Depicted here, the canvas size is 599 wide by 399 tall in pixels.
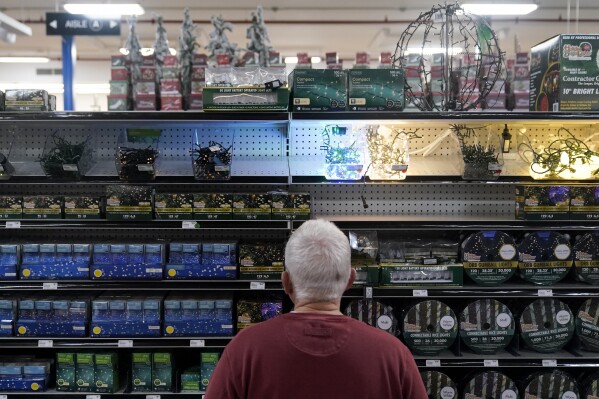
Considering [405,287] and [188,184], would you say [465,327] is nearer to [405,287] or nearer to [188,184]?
[405,287]

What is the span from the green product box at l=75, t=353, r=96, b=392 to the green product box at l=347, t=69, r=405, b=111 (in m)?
2.27

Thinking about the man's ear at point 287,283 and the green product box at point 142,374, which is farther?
the green product box at point 142,374

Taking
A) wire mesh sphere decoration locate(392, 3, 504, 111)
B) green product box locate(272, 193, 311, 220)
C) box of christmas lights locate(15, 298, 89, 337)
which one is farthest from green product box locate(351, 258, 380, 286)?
box of christmas lights locate(15, 298, 89, 337)

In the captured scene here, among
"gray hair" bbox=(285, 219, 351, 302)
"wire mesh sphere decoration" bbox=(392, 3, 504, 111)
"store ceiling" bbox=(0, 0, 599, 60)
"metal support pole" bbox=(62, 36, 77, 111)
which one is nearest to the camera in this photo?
"gray hair" bbox=(285, 219, 351, 302)

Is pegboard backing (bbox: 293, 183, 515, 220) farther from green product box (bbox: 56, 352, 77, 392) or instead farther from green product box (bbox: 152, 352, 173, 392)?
green product box (bbox: 56, 352, 77, 392)

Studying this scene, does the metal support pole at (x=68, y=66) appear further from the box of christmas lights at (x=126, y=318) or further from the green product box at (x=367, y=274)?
the green product box at (x=367, y=274)

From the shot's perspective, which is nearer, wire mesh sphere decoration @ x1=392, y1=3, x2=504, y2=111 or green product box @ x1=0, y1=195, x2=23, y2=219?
wire mesh sphere decoration @ x1=392, y1=3, x2=504, y2=111

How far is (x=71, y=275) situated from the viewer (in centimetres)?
346

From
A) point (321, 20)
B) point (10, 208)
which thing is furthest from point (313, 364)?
point (321, 20)

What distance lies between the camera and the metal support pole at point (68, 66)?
8055 mm

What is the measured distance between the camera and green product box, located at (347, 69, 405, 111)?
334cm

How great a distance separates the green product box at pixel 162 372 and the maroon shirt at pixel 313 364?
2005 millimetres

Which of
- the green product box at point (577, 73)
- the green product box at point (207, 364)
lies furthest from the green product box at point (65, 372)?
the green product box at point (577, 73)

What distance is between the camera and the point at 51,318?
348 centimetres
